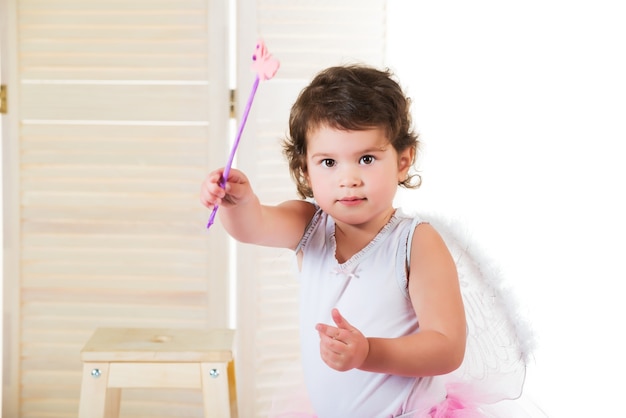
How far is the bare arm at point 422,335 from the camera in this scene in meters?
0.97

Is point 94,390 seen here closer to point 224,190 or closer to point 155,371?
point 155,371

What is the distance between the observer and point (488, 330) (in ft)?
4.41

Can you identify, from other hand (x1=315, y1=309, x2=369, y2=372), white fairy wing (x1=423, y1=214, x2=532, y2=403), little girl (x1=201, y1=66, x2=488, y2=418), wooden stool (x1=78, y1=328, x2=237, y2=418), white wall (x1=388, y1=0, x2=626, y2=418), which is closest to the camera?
other hand (x1=315, y1=309, x2=369, y2=372)

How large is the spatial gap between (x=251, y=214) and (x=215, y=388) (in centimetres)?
58

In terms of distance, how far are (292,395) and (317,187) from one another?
45cm

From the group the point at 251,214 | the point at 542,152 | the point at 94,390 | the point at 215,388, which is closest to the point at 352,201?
the point at 251,214

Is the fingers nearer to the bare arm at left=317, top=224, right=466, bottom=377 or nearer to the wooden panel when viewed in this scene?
the bare arm at left=317, top=224, right=466, bottom=377

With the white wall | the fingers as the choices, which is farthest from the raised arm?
the white wall

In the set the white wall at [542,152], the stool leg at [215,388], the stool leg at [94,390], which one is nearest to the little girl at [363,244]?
the stool leg at [215,388]

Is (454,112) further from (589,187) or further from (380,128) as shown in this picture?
(380,128)

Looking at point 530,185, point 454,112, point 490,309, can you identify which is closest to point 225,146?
point 454,112

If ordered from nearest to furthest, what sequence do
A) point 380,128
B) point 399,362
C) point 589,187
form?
point 399,362, point 380,128, point 589,187

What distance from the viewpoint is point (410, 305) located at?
3.94 ft

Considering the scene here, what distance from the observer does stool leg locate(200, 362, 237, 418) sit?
1676 mm
